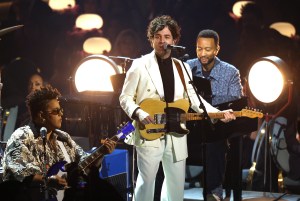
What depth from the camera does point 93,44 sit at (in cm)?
1159

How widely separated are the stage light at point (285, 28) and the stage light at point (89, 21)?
3.27m

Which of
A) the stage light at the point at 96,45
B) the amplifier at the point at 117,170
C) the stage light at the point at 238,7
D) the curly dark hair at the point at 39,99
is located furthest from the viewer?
the stage light at the point at 96,45

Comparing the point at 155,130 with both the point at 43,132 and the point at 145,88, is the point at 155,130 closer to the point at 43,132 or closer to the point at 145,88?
the point at 145,88

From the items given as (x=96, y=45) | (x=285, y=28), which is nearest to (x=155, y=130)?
(x=285, y=28)

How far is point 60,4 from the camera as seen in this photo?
38.8 ft

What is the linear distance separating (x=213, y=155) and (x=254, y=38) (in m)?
3.39

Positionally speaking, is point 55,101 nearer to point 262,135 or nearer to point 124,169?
point 124,169

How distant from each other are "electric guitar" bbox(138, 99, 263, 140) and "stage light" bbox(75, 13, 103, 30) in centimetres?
565

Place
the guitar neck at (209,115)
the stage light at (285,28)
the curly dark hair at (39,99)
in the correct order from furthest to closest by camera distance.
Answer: the stage light at (285,28) < the guitar neck at (209,115) < the curly dark hair at (39,99)

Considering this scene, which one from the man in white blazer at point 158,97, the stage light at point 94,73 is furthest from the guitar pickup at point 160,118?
the stage light at point 94,73

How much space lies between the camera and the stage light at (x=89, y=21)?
1166 cm

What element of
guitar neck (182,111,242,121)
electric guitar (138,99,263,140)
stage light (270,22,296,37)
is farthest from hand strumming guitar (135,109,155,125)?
stage light (270,22,296,37)

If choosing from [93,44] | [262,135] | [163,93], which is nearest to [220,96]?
[163,93]

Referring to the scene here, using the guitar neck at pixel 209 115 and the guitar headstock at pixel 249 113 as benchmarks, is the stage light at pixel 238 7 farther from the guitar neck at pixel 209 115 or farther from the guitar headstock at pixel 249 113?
the guitar neck at pixel 209 115
